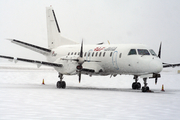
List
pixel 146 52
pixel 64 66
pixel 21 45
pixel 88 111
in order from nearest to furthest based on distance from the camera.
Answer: pixel 88 111
pixel 146 52
pixel 64 66
pixel 21 45

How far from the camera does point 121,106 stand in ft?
36.3

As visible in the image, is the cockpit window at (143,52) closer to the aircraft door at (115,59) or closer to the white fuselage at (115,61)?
the white fuselage at (115,61)

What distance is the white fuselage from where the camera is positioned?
1841 cm

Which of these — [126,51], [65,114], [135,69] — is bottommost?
[65,114]

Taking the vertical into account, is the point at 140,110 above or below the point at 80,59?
below

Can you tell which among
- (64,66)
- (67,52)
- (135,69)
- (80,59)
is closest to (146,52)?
(135,69)

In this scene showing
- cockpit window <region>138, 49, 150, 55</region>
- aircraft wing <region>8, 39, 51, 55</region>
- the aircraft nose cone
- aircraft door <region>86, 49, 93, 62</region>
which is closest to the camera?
the aircraft nose cone

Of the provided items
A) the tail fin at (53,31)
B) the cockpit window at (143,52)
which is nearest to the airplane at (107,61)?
the cockpit window at (143,52)

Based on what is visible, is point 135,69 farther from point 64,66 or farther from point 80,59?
point 64,66

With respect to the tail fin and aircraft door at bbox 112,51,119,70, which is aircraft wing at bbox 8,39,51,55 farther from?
aircraft door at bbox 112,51,119,70

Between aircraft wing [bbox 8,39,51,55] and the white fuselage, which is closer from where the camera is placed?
the white fuselage

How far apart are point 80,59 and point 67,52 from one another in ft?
18.0

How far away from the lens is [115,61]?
66.6ft

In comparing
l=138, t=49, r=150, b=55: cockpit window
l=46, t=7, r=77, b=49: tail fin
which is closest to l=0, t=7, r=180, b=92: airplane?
l=138, t=49, r=150, b=55: cockpit window
